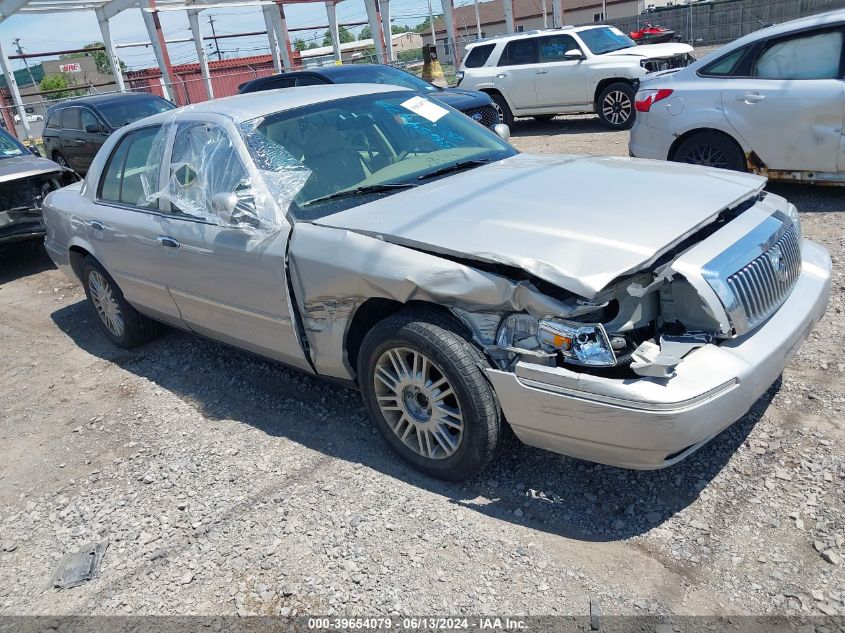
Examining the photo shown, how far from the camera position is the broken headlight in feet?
8.84

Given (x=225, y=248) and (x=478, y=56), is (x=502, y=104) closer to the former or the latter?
(x=478, y=56)

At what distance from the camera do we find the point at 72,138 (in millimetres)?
12539

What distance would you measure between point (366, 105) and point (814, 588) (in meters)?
3.36

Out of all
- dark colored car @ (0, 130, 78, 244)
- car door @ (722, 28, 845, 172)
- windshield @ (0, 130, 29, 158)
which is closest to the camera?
car door @ (722, 28, 845, 172)

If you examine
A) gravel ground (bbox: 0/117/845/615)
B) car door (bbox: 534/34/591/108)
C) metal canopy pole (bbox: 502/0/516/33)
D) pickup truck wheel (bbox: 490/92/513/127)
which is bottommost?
gravel ground (bbox: 0/117/845/615)

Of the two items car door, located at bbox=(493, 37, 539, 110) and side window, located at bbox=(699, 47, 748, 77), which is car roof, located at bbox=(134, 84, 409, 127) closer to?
side window, located at bbox=(699, 47, 748, 77)

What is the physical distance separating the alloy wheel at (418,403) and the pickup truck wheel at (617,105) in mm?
10074

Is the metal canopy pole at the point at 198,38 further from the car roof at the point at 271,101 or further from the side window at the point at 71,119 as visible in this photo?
the car roof at the point at 271,101

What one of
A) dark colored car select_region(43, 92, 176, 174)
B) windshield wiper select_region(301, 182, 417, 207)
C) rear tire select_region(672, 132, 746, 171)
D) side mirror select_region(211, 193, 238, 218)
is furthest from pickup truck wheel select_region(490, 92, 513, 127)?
side mirror select_region(211, 193, 238, 218)

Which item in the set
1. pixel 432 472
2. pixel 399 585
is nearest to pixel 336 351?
pixel 432 472

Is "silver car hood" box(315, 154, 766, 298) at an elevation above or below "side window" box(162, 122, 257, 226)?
below

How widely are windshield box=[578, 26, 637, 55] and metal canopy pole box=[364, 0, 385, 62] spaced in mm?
16131

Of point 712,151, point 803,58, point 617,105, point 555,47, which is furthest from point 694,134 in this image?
point 555,47

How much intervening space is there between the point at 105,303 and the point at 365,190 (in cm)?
290
